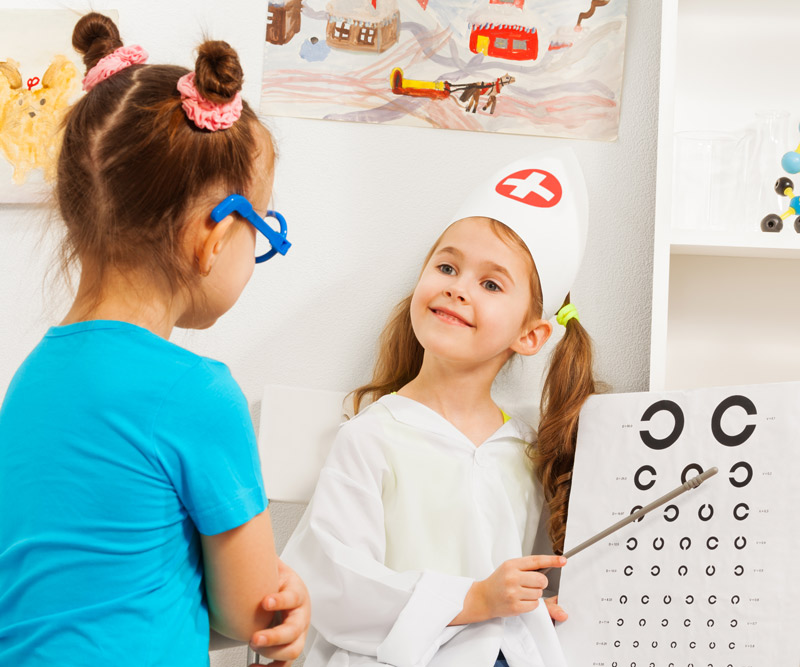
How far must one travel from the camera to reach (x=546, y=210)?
1038 millimetres

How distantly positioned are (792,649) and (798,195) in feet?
2.08

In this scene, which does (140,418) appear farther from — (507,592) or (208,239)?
(507,592)

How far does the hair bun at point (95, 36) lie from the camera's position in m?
0.71

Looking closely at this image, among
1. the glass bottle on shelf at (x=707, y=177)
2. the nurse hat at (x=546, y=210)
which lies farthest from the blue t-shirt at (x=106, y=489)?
the glass bottle on shelf at (x=707, y=177)

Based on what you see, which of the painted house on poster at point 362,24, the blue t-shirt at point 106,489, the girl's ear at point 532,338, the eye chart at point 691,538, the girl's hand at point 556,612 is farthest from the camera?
the painted house on poster at point 362,24

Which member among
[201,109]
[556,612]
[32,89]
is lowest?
[556,612]

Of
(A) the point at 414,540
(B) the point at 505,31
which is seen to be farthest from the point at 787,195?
(A) the point at 414,540

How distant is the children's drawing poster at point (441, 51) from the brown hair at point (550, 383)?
0.29 meters

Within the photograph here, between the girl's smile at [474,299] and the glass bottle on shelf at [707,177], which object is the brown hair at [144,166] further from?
the glass bottle on shelf at [707,177]

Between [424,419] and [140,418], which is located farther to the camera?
[424,419]

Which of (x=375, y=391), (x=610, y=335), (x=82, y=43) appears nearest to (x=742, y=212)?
(x=610, y=335)

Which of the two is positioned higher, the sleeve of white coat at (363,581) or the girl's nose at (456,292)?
the girl's nose at (456,292)

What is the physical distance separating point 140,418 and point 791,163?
3.16 ft

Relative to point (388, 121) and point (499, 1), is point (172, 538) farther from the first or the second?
point (499, 1)
